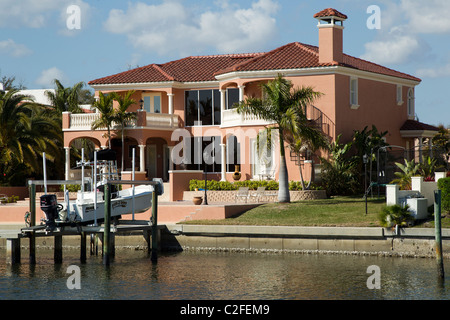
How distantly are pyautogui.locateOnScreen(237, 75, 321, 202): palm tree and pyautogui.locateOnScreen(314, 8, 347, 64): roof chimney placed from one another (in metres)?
6.39

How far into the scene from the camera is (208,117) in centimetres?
4616

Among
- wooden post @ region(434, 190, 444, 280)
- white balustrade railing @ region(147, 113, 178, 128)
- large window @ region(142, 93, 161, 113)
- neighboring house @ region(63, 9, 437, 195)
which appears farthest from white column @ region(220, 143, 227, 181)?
wooden post @ region(434, 190, 444, 280)

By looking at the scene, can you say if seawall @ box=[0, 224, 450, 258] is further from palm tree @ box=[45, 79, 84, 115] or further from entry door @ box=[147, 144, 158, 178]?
palm tree @ box=[45, 79, 84, 115]

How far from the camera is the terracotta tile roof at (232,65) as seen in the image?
137 ft

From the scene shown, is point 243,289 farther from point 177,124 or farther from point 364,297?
point 177,124

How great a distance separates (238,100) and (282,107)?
924 centimetres

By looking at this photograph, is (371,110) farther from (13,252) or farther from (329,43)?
(13,252)

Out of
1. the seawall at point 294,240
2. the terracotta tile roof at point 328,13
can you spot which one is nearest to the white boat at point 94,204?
the seawall at point 294,240

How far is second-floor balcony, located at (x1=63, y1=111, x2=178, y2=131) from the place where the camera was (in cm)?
4431

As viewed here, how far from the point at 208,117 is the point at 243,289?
2369 centimetres

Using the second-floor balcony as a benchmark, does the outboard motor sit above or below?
below

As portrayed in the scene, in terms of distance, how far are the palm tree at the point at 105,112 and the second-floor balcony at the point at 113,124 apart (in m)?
0.63
